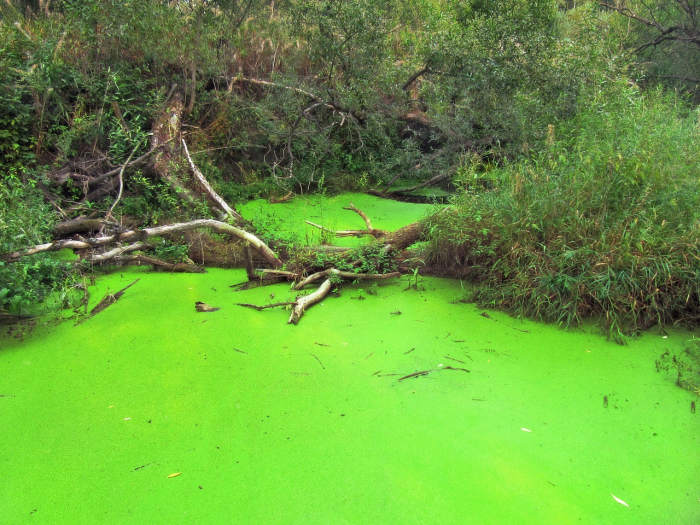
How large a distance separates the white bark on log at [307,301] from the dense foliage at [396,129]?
35.8 inches

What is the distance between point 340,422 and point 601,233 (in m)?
2.01

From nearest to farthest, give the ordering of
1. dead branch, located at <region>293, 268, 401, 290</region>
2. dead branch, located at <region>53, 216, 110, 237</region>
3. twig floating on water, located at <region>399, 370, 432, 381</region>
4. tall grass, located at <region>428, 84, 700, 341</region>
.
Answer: twig floating on water, located at <region>399, 370, 432, 381</region> → tall grass, located at <region>428, 84, 700, 341</region> → dead branch, located at <region>293, 268, 401, 290</region> → dead branch, located at <region>53, 216, 110, 237</region>

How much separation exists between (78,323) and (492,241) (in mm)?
2691

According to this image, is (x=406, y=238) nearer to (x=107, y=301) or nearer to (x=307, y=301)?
(x=307, y=301)

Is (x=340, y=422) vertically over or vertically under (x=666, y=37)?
under

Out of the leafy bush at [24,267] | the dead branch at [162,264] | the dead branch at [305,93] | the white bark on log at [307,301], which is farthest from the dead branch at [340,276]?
the dead branch at [305,93]

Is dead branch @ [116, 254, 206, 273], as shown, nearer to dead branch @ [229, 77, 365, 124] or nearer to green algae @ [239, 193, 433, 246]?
green algae @ [239, 193, 433, 246]

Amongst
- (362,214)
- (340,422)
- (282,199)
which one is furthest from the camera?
(282,199)

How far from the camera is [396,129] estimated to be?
7195mm

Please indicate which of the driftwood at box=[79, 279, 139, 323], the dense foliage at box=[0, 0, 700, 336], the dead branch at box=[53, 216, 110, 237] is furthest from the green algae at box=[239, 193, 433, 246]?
the dead branch at box=[53, 216, 110, 237]

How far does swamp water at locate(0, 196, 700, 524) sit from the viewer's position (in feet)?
5.39

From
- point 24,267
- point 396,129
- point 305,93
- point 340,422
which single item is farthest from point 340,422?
point 396,129

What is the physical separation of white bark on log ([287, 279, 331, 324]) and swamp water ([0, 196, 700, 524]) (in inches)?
2.9

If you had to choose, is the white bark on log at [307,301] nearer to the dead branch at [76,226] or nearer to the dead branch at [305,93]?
the dead branch at [76,226]
